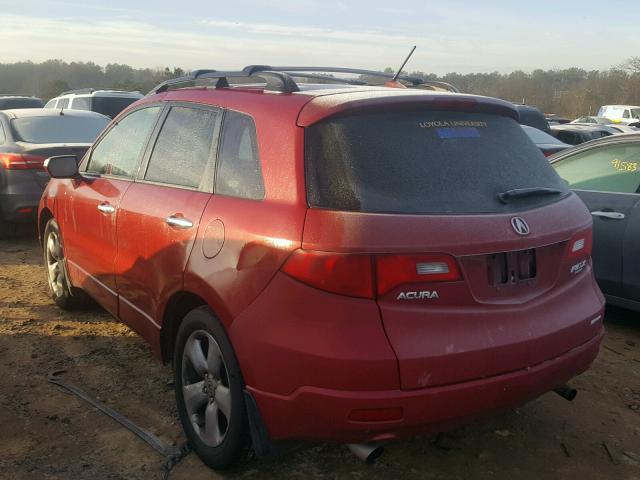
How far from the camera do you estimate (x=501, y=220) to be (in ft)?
8.55

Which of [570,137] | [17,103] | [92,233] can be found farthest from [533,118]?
[17,103]

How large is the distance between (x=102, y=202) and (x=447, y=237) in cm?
246

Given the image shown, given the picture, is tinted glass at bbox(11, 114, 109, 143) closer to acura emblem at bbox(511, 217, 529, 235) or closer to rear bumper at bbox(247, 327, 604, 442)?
rear bumper at bbox(247, 327, 604, 442)

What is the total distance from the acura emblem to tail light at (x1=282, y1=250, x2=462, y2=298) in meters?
0.41

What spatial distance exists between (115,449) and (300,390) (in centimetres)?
129

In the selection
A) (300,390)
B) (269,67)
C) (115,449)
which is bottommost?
(115,449)

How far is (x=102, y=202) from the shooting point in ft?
13.4

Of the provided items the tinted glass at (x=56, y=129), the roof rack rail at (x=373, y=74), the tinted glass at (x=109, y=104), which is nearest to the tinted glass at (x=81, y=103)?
the tinted glass at (x=109, y=104)

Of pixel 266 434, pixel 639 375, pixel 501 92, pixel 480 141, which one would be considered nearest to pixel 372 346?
pixel 266 434

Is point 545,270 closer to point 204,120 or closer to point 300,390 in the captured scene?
point 300,390

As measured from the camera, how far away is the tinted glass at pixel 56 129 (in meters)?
8.29

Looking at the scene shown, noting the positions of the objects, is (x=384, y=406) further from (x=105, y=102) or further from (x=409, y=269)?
(x=105, y=102)

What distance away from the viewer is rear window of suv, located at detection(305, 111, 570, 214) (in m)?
2.50

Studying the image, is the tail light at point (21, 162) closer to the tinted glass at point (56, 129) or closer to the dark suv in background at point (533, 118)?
the tinted glass at point (56, 129)
